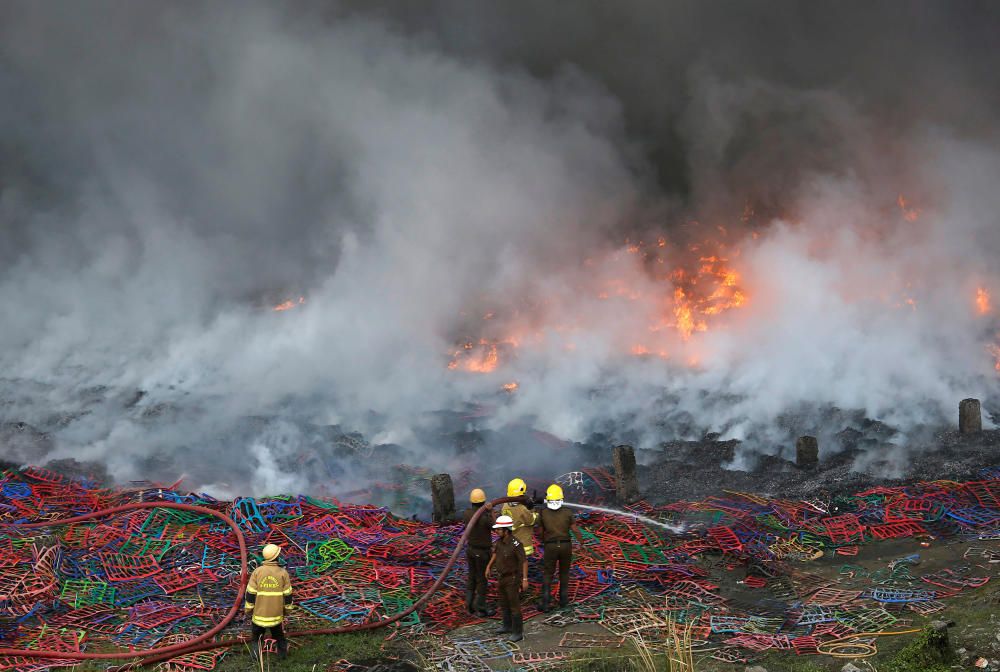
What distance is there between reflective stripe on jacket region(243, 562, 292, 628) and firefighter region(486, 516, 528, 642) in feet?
7.36

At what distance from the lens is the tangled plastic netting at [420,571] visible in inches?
333

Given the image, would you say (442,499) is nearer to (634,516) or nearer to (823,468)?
(634,516)

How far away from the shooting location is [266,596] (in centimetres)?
781

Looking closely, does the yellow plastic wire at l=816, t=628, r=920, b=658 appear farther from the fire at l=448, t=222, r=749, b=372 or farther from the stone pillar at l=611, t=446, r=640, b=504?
the fire at l=448, t=222, r=749, b=372

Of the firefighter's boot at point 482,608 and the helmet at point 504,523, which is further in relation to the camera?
the firefighter's boot at point 482,608

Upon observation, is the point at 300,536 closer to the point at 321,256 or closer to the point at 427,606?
the point at 427,606

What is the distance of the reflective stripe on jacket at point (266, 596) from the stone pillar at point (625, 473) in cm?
687

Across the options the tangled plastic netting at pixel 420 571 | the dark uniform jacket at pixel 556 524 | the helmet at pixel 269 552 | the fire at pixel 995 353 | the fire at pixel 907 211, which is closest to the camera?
the helmet at pixel 269 552

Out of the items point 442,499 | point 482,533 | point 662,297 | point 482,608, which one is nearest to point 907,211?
point 662,297

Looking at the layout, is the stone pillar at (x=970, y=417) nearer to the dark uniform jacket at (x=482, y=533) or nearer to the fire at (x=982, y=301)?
the fire at (x=982, y=301)

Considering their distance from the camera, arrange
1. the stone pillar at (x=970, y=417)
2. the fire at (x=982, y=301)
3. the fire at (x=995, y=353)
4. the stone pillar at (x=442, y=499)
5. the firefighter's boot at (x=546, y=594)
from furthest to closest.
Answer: the fire at (x=982, y=301)
the fire at (x=995, y=353)
the stone pillar at (x=970, y=417)
the stone pillar at (x=442, y=499)
the firefighter's boot at (x=546, y=594)

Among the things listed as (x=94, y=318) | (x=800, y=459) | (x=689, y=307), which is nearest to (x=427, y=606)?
(x=800, y=459)

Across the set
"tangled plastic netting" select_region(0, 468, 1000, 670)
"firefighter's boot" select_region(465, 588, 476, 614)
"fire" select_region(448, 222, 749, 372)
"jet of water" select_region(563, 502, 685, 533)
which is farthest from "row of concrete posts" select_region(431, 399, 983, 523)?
"fire" select_region(448, 222, 749, 372)

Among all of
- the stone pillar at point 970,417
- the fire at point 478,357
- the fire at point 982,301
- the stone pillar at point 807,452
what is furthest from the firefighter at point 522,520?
the fire at point 982,301
